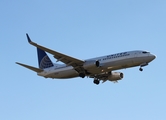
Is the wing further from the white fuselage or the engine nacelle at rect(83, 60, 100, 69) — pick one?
the white fuselage

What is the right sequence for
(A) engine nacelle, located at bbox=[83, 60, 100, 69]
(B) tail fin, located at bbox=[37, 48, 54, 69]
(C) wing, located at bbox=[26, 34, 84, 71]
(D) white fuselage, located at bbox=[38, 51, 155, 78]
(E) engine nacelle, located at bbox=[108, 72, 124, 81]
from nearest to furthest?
(D) white fuselage, located at bbox=[38, 51, 155, 78] < (C) wing, located at bbox=[26, 34, 84, 71] < (A) engine nacelle, located at bbox=[83, 60, 100, 69] < (E) engine nacelle, located at bbox=[108, 72, 124, 81] < (B) tail fin, located at bbox=[37, 48, 54, 69]

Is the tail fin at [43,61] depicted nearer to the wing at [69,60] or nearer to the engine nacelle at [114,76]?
the wing at [69,60]

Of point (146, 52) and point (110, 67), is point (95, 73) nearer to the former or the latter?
point (110, 67)

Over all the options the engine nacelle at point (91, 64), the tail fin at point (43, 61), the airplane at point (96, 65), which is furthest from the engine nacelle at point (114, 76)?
the tail fin at point (43, 61)

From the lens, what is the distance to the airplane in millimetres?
55656

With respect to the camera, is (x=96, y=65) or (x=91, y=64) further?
(x=91, y=64)

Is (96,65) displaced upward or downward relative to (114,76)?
upward

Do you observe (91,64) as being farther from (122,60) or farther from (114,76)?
(114,76)

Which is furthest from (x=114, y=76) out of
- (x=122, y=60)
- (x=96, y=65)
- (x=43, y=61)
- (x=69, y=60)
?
(x=43, y=61)

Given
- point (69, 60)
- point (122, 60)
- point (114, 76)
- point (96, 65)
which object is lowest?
point (114, 76)

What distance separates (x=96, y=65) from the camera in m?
56.8

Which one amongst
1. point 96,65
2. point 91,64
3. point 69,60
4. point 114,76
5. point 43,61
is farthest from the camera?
point 43,61

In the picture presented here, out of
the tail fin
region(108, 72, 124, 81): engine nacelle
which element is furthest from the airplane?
the tail fin

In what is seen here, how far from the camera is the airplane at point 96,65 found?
183 feet
